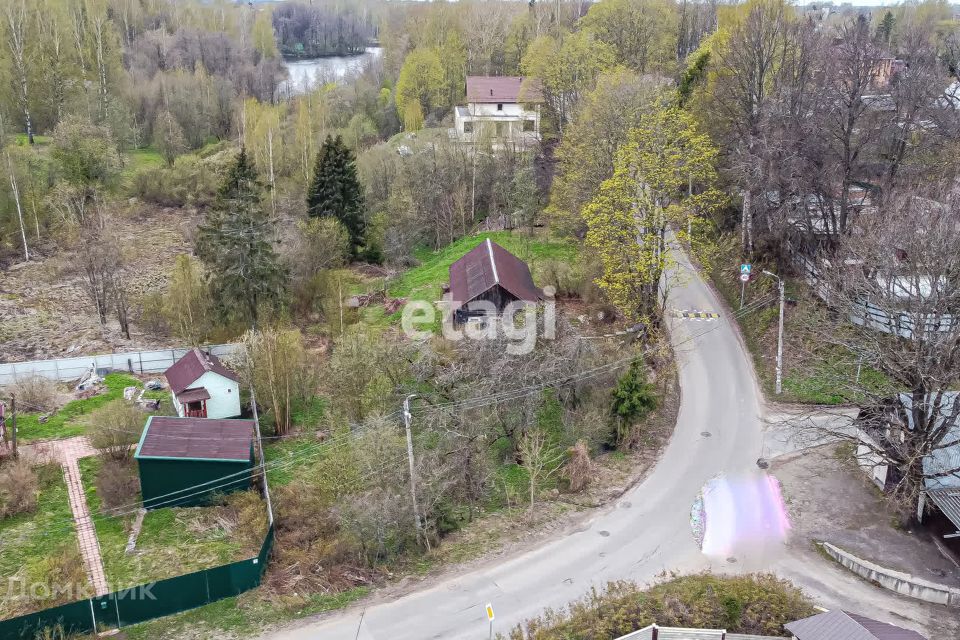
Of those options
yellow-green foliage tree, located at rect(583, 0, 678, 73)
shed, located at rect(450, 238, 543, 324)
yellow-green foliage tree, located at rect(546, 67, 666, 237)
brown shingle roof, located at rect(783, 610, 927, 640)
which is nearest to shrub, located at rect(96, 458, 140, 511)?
shed, located at rect(450, 238, 543, 324)

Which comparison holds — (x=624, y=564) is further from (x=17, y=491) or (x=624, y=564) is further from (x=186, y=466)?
(x=17, y=491)

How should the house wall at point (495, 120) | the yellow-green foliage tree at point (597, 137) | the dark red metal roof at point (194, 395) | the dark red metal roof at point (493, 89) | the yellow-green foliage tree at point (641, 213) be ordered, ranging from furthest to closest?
the dark red metal roof at point (493, 89) → the house wall at point (495, 120) → the yellow-green foliage tree at point (597, 137) → the yellow-green foliage tree at point (641, 213) → the dark red metal roof at point (194, 395)

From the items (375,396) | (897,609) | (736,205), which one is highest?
(736,205)

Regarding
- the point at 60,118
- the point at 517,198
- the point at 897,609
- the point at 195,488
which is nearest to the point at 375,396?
the point at 195,488

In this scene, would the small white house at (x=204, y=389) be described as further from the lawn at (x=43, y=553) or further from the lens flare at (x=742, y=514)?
the lens flare at (x=742, y=514)

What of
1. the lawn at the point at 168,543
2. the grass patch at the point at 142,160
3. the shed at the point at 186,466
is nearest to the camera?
the lawn at the point at 168,543

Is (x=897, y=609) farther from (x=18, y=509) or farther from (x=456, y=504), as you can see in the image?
(x=18, y=509)

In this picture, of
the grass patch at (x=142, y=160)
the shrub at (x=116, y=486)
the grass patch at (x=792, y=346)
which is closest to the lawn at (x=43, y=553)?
the shrub at (x=116, y=486)

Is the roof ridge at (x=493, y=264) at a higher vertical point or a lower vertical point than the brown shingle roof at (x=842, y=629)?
higher

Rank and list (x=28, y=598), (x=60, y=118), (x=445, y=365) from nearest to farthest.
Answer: (x=28, y=598) < (x=445, y=365) < (x=60, y=118)
